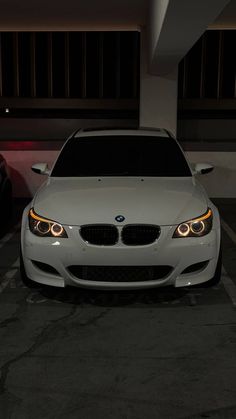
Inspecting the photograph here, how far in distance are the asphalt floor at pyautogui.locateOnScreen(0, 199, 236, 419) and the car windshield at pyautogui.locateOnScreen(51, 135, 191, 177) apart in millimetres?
1248

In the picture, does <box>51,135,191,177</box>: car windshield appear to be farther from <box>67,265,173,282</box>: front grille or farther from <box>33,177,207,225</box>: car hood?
<box>67,265,173,282</box>: front grille

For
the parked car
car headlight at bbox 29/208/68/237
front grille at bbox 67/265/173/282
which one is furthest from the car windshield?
the parked car

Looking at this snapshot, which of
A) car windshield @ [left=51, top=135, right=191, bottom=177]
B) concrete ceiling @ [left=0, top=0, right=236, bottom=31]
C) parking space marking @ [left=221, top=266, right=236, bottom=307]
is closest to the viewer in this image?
parking space marking @ [left=221, top=266, right=236, bottom=307]

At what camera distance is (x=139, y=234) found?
457 cm

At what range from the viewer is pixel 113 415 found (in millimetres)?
3055

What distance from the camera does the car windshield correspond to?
5777 millimetres

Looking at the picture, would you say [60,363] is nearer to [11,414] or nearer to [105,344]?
[105,344]

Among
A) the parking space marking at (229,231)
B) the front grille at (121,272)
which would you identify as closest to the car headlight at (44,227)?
the front grille at (121,272)

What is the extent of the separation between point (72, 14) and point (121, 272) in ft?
27.0

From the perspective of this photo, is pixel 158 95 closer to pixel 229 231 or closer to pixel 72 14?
pixel 72 14

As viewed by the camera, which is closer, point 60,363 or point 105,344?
point 60,363

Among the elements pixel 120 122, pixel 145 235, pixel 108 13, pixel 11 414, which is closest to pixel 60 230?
pixel 145 235

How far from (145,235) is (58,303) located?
101cm

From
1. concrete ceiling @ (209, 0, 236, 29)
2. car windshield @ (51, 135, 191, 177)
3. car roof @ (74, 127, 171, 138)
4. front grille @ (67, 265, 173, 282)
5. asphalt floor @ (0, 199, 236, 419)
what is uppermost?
concrete ceiling @ (209, 0, 236, 29)
